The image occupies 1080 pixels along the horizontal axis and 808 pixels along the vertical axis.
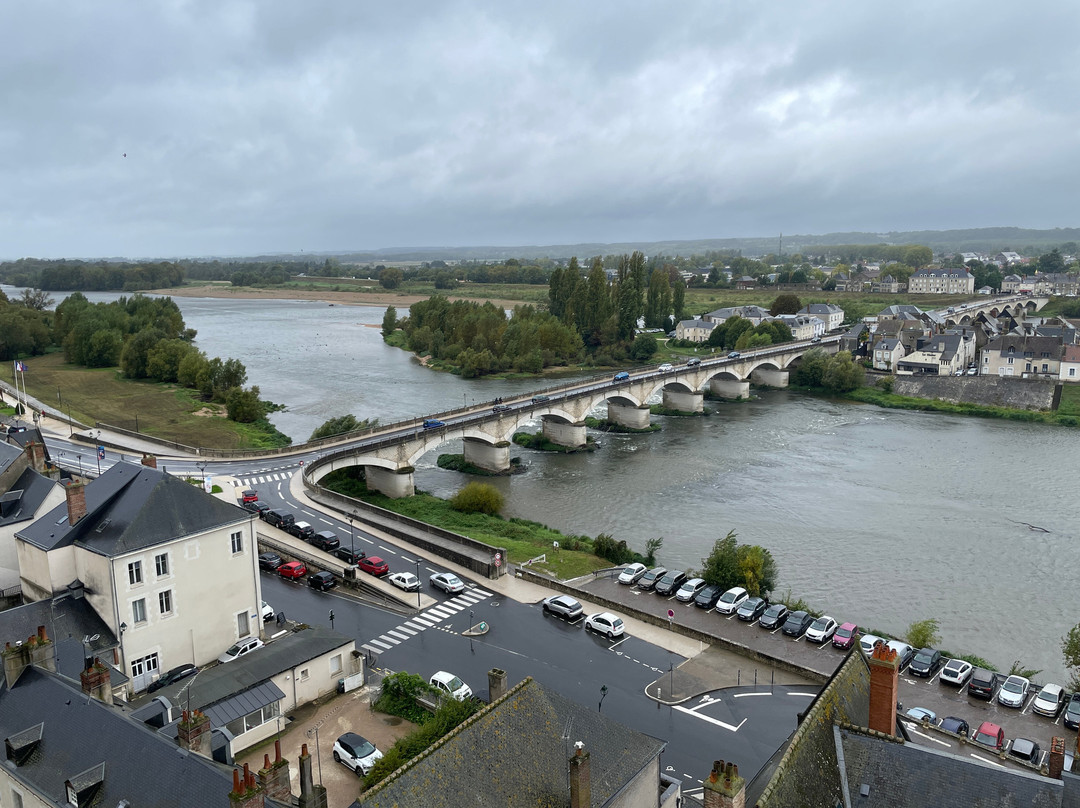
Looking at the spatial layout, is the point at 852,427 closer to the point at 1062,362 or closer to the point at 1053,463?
the point at 1053,463

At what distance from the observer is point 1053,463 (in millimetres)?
49906

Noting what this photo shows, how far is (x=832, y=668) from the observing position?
70.0ft

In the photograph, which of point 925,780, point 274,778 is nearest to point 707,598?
point 925,780

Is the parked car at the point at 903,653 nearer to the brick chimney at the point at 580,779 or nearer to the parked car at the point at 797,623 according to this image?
the parked car at the point at 797,623

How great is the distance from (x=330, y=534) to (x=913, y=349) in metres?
66.2

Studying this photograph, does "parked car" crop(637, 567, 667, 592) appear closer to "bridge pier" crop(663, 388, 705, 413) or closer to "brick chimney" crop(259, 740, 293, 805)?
"brick chimney" crop(259, 740, 293, 805)

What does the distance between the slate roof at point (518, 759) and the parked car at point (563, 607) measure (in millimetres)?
10442

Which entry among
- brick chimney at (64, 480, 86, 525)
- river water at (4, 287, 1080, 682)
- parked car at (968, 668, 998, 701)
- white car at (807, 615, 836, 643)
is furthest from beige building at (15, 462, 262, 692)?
parked car at (968, 668, 998, 701)

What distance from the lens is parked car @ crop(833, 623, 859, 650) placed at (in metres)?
23.2

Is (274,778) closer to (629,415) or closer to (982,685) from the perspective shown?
(982,685)

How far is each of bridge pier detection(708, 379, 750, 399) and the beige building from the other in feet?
192

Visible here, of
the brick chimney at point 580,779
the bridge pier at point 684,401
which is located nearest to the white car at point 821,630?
the brick chimney at point 580,779

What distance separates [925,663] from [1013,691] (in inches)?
86.7

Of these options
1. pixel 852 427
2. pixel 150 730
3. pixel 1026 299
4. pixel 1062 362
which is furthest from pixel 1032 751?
pixel 1026 299
